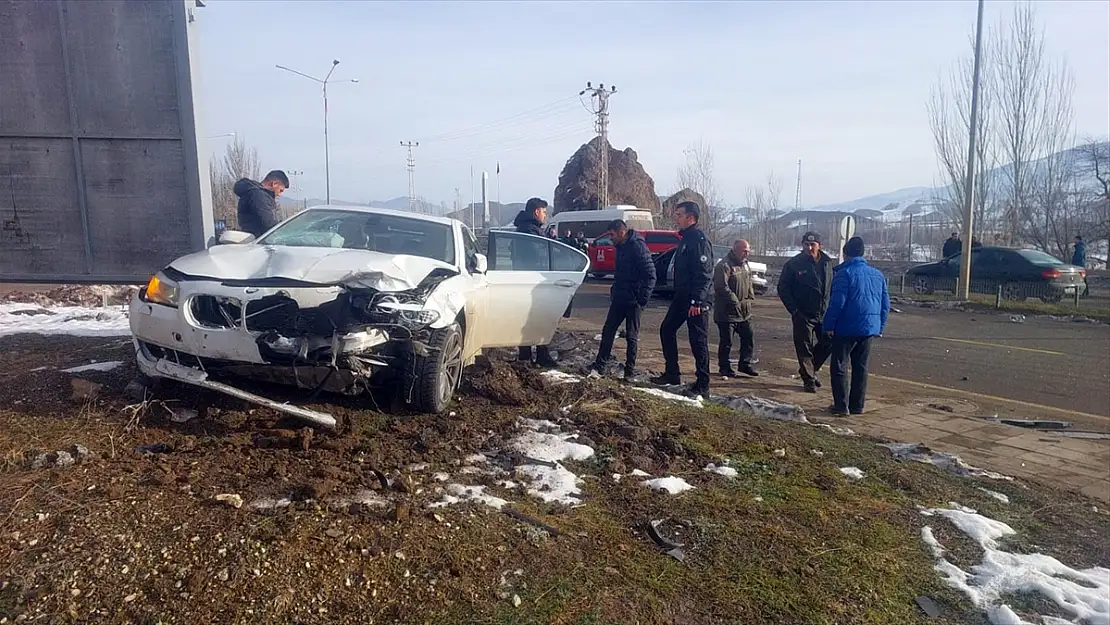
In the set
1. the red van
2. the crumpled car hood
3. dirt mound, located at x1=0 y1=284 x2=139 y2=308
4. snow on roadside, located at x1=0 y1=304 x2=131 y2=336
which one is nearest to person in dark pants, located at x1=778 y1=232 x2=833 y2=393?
the crumpled car hood

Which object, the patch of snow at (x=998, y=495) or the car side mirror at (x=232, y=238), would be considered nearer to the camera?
the patch of snow at (x=998, y=495)

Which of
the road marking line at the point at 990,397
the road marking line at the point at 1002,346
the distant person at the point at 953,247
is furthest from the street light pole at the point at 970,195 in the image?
the road marking line at the point at 990,397

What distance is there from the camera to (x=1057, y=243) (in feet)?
84.0

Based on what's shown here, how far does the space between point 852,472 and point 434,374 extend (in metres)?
2.81

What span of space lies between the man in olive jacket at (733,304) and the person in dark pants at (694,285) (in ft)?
3.97

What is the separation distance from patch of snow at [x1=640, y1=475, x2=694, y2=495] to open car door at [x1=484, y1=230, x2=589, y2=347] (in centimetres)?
221

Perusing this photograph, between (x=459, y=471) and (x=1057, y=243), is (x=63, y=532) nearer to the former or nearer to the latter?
(x=459, y=471)

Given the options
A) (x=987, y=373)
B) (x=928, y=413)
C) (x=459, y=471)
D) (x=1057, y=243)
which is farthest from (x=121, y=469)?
(x=1057, y=243)

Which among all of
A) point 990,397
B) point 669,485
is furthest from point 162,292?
point 990,397

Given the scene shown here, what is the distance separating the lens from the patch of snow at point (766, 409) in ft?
20.8

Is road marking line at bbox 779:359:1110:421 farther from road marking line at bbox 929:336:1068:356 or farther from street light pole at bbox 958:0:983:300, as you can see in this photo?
street light pole at bbox 958:0:983:300

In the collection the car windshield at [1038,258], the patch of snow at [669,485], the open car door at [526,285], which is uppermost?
the open car door at [526,285]

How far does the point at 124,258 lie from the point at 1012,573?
28.5ft

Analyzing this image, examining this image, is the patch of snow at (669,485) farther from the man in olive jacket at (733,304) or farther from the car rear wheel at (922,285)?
the car rear wheel at (922,285)
